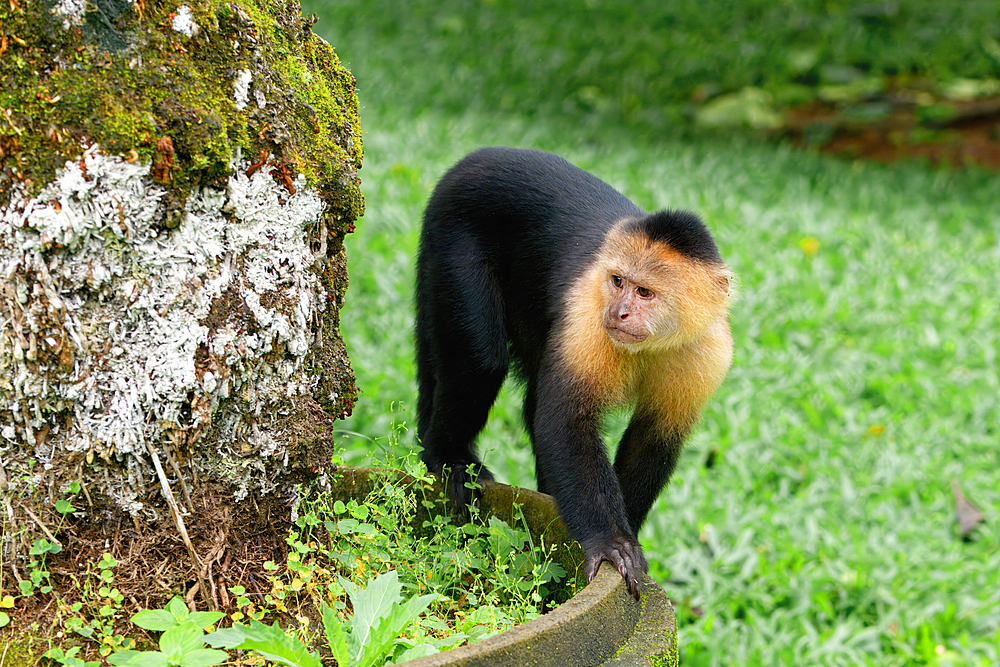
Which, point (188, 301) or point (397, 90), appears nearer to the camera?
point (188, 301)

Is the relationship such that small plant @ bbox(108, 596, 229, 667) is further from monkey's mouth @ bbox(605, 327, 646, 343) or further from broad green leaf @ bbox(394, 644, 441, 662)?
monkey's mouth @ bbox(605, 327, 646, 343)

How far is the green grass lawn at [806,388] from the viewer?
3932mm

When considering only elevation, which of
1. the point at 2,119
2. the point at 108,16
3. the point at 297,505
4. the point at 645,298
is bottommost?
the point at 297,505

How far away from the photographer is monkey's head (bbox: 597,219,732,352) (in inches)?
108

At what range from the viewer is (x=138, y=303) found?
190 centimetres

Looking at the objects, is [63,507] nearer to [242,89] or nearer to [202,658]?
[202,658]

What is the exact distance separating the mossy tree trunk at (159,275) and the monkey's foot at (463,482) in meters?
0.70

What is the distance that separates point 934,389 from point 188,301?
15.7 feet

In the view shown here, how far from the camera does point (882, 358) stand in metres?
5.86

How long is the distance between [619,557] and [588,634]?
499 millimetres

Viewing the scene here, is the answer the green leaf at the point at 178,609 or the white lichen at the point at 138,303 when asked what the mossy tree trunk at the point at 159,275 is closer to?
the white lichen at the point at 138,303

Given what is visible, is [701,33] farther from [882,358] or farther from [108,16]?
[108,16]

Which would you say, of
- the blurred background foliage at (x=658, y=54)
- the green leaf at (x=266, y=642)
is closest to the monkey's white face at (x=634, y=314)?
the green leaf at (x=266, y=642)

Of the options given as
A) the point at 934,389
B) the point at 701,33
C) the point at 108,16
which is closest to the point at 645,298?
the point at 108,16
